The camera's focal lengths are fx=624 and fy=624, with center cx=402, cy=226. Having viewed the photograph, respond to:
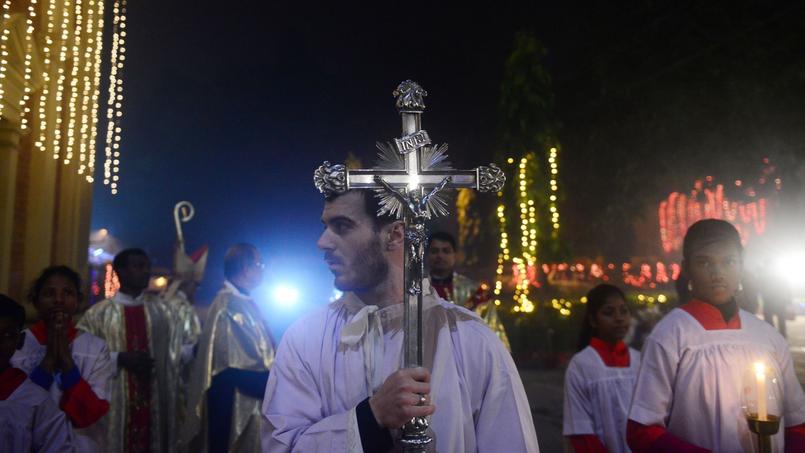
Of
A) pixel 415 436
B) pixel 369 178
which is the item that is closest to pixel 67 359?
pixel 369 178

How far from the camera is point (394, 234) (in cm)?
248

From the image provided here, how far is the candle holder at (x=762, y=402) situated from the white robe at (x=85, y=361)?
4008 mm

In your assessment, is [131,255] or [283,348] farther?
[131,255]

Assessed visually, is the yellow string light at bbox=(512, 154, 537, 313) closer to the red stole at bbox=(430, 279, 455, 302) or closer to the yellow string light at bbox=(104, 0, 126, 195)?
the red stole at bbox=(430, 279, 455, 302)

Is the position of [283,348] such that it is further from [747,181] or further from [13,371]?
[747,181]

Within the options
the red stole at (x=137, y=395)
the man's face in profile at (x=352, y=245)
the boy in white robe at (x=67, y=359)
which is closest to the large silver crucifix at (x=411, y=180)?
the man's face in profile at (x=352, y=245)

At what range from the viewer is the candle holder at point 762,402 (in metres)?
2.57

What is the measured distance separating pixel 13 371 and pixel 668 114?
1630cm

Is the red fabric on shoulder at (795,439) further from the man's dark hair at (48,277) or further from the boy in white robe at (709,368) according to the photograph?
the man's dark hair at (48,277)

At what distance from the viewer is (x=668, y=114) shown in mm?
16406

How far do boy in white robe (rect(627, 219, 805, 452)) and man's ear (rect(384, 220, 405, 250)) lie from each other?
154 centimetres

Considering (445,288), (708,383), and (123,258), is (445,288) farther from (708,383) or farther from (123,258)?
(708,383)

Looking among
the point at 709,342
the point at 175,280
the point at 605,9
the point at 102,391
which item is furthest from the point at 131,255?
the point at 605,9

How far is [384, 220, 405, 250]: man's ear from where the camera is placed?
8.11 feet
